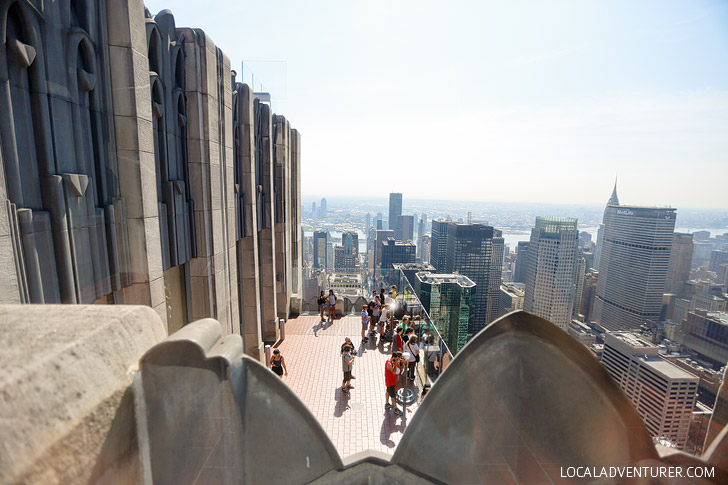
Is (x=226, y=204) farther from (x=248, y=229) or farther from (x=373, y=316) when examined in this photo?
(x=373, y=316)

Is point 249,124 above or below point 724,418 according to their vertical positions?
above

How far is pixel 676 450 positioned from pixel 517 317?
1.28 metres

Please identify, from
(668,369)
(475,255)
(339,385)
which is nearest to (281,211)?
(339,385)

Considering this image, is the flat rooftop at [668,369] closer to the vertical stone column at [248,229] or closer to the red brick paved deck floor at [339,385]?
the red brick paved deck floor at [339,385]

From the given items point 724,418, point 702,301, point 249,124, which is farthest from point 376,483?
point 702,301

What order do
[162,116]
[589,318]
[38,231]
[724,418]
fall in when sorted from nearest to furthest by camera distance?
[724,418] → [38,231] → [162,116] → [589,318]

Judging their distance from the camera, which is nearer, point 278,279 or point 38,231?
point 38,231

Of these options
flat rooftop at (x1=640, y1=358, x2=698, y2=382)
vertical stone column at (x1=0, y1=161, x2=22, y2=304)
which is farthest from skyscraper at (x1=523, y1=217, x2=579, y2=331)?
vertical stone column at (x1=0, y1=161, x2=22, y2=304)

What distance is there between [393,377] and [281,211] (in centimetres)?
984

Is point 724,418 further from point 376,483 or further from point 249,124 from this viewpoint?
point 249,124

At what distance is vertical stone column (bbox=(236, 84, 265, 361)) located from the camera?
10.9 meters

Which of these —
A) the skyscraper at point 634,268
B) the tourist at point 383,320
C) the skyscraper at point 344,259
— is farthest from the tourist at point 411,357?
the skyscraper at point 344,259

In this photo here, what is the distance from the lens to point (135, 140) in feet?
18.2

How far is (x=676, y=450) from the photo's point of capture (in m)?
2.12
